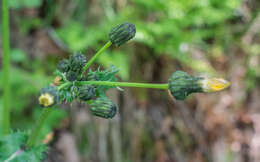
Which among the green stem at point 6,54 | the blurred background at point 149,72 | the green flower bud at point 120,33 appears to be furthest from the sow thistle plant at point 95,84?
the blurred background at point 149,72

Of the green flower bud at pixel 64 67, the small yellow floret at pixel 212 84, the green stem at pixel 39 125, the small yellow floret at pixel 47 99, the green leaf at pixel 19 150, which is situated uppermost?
the green flower bud at pixel 64 67

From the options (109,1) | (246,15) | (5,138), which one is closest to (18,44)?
(109,1)

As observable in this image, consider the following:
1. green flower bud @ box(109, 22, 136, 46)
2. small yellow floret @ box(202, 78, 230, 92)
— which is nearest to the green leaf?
green flower bud @ box(109, 22, 136, 46)

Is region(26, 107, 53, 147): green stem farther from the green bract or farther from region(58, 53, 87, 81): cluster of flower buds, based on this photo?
the green bract

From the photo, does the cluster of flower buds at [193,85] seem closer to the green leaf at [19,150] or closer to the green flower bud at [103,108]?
the green flower bud at [103,108]

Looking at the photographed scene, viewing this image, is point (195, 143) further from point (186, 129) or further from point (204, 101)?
point (204, 101)

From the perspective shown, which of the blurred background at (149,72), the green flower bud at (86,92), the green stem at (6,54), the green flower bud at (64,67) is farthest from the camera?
the blurred background at (149,72)

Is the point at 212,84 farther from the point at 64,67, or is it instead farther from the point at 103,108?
the point at 64,67
